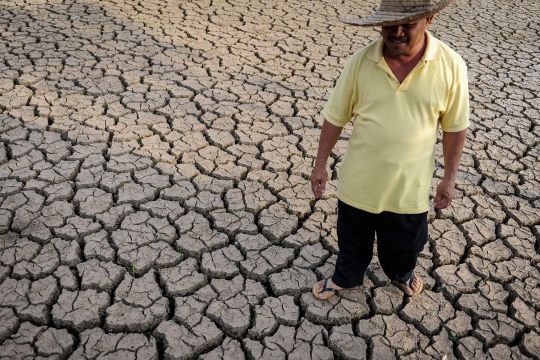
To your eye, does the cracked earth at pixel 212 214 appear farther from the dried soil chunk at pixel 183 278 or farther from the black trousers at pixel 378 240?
the black trousers at pixel 378 240

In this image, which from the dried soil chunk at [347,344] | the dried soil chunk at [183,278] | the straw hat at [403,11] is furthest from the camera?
the dried soil chunk at [183,278]

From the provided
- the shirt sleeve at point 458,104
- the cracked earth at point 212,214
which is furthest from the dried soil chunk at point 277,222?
the shirt sleeve at point 458,104

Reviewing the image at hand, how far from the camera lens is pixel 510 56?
523cm

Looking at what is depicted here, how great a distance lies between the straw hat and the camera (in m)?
1.60

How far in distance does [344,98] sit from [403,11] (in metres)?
0.35

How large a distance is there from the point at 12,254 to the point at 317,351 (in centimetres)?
152

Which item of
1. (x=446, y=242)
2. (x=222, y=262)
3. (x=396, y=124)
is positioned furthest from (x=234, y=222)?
(x=396, y=124)

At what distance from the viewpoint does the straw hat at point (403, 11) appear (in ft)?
5.24

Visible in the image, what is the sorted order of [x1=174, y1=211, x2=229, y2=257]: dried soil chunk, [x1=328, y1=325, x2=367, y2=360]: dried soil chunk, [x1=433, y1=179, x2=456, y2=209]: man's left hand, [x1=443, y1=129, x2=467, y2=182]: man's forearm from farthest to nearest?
[x1=174, y1=211, x2=229, y2=257]: dried soil chunk < [x1=328, y1=325, x2=367, y2=360]: dried soil chunk < [x1=433, y1=179, x2=456, y2=209]: man's left hand < [x1=443, y1=129, x2=467, y2=182]: man's forearm

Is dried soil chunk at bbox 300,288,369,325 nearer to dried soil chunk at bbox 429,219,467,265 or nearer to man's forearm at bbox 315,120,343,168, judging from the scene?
dried soil chunk at bbox 429,219,467,265

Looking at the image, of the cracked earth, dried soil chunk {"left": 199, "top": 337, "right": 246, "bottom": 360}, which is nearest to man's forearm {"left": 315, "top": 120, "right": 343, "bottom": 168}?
the cracked earth

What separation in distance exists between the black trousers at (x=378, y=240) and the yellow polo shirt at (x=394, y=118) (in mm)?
76

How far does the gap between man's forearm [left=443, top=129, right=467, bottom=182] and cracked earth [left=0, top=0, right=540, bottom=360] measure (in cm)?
74

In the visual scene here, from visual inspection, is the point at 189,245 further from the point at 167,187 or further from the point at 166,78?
the point at 166,78
